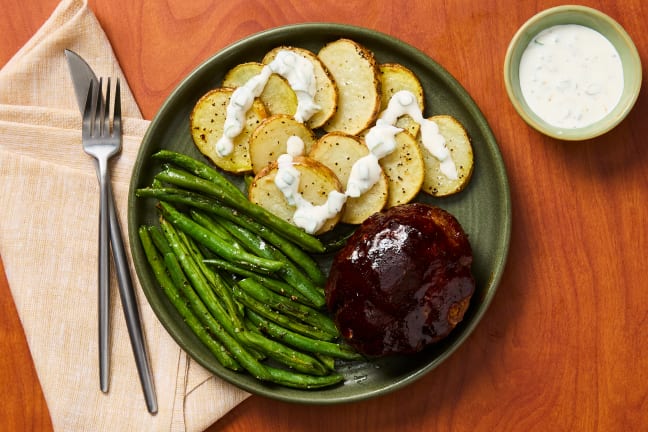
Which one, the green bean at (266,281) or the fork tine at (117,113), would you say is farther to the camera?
the fork tine at (117,113)

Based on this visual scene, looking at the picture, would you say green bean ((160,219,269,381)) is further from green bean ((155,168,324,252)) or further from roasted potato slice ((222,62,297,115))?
roasted potato slice ((222,62,297,115))

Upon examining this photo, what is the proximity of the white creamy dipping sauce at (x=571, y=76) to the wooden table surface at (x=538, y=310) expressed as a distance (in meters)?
0.23

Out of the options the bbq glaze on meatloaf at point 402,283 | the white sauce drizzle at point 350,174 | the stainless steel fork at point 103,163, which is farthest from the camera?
the stainless steel fork at point 103,163

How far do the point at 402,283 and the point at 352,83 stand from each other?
0.99 metres

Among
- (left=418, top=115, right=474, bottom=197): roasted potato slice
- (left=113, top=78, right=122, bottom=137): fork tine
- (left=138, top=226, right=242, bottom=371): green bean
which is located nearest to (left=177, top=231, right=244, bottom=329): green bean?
(left=138, top=226, right=242, bottom=371): green bean

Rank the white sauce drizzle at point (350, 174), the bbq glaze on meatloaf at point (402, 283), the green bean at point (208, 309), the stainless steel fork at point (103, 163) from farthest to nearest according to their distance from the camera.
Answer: the stainless steel fork at point (103, 163) < the green bean at point (208, 309) < the white sauce drizzle at point (350, 174) < the bbq glaze on meatloaf at point (402, 283)

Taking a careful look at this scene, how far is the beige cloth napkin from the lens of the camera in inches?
132

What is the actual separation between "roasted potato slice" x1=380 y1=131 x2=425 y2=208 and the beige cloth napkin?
1206mm

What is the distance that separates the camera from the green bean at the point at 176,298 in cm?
325

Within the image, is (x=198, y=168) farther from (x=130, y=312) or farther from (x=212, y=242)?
(x=130, y=312)

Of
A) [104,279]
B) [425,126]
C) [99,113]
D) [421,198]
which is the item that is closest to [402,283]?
[421,198]

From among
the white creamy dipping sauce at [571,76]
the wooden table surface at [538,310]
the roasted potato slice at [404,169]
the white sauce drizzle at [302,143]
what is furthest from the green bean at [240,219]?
the white creamy dipping sauce at [571,76]

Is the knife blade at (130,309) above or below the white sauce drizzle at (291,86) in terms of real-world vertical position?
below

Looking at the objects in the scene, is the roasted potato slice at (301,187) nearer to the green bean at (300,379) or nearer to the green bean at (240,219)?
the green bean at (240,219)
